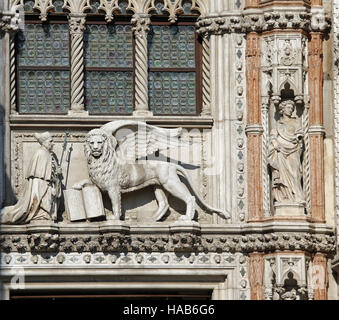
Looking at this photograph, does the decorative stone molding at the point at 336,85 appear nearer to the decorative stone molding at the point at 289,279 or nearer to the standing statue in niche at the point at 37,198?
the decorative stone molding at the point at 289,279

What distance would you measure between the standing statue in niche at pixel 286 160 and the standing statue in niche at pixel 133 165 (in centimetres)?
86

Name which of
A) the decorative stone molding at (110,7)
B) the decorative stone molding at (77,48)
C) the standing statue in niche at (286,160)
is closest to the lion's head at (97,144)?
the decorative stone molding at (77,48)

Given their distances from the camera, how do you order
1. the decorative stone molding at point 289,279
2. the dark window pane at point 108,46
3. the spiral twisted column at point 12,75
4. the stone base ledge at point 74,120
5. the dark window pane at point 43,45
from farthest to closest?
the dark window pane at point 108,46, the dark window pane at point 43,45, the spiral twisted column at point 12,75, the stone base ledge at point 74,120, the decorative stone molding at point 289,279

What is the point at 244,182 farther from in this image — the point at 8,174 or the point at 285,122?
the point at 8,174

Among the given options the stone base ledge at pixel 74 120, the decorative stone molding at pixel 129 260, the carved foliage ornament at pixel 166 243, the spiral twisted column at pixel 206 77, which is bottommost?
the decorative stone molding at pixel 129 260

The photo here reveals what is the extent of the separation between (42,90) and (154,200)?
223 cm

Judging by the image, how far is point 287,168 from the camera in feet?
119

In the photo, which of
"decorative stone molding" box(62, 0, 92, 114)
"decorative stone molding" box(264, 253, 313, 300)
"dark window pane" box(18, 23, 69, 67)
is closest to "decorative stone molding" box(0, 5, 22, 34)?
"dark window pane" box(18, 23, 69, 67)

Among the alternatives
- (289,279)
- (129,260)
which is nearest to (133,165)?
(129,260)

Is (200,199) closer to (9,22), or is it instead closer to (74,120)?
(74,120)

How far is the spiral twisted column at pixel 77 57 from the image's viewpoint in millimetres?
36719

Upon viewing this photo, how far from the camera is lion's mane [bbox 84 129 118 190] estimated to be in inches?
1428

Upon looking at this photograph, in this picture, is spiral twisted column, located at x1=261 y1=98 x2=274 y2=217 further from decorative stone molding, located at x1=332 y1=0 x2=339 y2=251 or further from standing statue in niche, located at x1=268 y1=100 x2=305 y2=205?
decorative stone molding, located at x1=332 y1=0 x2=339 y2=251
